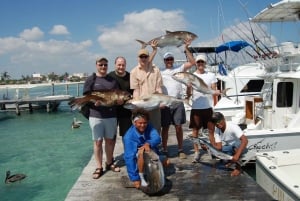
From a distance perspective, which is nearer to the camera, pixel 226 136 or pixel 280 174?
pixel 280 174

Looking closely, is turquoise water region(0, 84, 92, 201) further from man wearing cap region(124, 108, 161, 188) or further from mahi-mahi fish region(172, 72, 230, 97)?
mahi-mahi fish region(172, 72, 230, 97)

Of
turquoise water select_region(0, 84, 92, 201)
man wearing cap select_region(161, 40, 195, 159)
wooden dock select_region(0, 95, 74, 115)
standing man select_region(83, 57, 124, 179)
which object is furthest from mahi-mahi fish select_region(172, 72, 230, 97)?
wooden dock select_region(0, 95, 74, 115)

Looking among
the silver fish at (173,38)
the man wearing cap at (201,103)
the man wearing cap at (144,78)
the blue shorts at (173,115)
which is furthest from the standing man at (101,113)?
the man wearing cap at (201,103)

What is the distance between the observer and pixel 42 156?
15602mm

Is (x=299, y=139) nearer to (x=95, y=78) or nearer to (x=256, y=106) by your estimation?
(x=256, y=106)

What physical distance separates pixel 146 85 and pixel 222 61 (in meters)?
14.3

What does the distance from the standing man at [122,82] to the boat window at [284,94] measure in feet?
19.3

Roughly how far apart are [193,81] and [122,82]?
119cm

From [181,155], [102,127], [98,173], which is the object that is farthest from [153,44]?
[98,173]

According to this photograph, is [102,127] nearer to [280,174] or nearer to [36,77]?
[280,174]

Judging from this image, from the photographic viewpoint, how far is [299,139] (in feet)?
26.6

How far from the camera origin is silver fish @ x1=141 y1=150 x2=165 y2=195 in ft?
14.8

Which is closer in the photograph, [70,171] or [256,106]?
[256,106]

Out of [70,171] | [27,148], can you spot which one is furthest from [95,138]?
[27,148]
